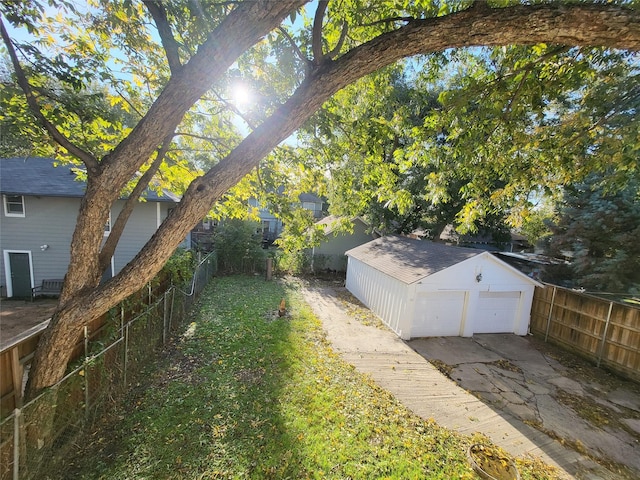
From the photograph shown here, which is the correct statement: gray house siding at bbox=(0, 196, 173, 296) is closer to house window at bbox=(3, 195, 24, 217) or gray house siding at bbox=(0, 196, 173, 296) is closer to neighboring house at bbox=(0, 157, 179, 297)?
neighboring house at bbox=(0, 157, 179, 297)

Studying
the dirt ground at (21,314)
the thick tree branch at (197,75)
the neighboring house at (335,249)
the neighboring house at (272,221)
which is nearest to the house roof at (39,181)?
the dirt ground at (21,314)

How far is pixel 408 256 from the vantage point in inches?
434

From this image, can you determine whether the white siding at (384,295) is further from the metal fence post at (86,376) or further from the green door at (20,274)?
the green door at (20,274)

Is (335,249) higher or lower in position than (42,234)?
lower

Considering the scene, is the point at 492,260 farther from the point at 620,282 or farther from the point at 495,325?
the point at 620,282

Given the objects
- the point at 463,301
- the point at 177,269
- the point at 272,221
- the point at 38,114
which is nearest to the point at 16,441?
the point at 38,114

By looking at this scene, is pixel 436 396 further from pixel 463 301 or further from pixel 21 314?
pixel 21 314

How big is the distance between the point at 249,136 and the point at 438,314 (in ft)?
27.6

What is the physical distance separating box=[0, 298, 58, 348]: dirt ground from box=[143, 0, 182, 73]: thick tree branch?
9.17 metres

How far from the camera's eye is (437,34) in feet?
9.41

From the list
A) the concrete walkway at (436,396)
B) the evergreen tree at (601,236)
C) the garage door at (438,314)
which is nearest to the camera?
the concrete walkway at (436,396)

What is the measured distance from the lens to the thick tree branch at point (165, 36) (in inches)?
131

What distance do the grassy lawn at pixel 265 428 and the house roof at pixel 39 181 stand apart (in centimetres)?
729

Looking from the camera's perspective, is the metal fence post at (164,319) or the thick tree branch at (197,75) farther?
the metal fence post at (164,319)
